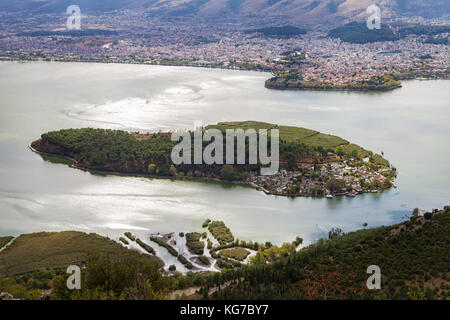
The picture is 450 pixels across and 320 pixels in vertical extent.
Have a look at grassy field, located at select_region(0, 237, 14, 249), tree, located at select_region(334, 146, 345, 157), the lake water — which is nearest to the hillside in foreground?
grassy field, located at select_region(0, 237, 14, 249)

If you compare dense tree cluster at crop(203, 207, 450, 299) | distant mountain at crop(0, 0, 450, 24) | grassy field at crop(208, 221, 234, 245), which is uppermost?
distant mountain at crop(0, 0, 450, 24)

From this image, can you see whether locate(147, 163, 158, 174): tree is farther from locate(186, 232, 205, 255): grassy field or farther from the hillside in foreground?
the hillside in foreground

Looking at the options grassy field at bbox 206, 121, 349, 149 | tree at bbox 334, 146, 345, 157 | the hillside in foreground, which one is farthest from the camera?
grassy field at bbox 206, 121, 349, 149

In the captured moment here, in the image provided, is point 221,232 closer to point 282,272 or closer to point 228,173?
point 228,173

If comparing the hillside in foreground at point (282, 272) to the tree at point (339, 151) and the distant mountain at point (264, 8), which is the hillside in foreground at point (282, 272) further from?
the distant mountain at point (264, 8)

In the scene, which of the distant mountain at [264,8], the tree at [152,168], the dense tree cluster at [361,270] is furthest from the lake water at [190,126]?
the distant mountain at [264,8]

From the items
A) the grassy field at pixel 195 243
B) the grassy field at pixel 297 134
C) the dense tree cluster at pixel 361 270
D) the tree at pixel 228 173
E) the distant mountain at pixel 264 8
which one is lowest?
the grassy field at pixel 195 243

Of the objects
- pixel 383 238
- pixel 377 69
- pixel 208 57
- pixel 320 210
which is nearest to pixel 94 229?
pixel 320 210
